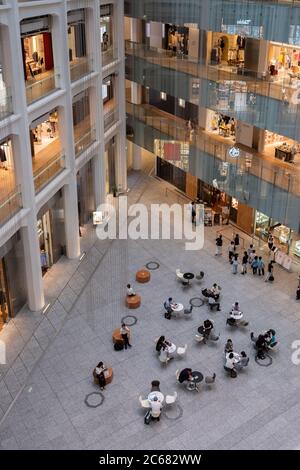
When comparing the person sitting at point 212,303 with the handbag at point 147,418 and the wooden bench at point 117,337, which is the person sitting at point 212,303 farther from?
the handbag at point 147,418

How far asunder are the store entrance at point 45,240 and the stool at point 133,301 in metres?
4.61

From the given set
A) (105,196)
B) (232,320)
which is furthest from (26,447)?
(105,196)

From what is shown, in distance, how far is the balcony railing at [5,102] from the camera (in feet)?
60.4

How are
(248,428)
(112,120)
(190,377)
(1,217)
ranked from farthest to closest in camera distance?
(112,120) < (1,217) < (190,377) < (248,428)

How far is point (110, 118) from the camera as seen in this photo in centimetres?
3125

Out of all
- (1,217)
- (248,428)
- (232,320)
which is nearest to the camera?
(248,428)

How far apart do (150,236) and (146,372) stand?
36.1ft

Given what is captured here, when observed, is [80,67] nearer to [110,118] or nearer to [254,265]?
[110,118]

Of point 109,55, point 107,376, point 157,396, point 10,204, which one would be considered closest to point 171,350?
point 157,396
